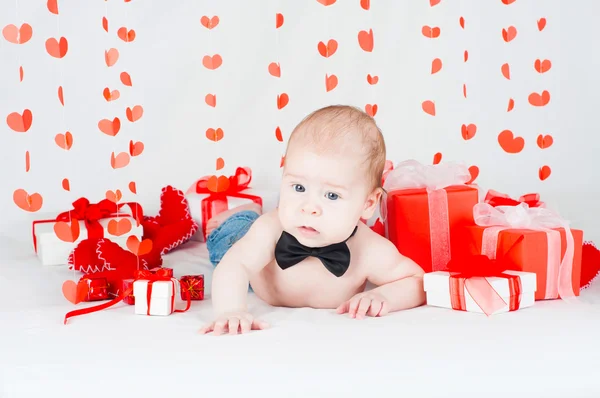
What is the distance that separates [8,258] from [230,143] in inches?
44.0

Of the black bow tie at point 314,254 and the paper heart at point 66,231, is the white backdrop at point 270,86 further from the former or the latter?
the black bow tie at point 314,254

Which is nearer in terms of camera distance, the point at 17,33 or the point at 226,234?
the point at 17,33

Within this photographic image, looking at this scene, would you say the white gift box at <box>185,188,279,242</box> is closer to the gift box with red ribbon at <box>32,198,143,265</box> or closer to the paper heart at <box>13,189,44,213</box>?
the gift box with red ribbon at <box>32,198,143,265</box>

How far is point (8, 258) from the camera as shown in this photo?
2.66 m

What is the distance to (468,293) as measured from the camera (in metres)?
1.94

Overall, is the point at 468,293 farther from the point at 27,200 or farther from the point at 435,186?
the point at 27,200

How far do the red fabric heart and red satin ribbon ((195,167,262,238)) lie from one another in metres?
1.10

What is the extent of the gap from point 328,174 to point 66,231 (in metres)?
0.77

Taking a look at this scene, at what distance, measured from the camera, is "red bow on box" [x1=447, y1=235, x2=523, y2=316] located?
1922 mm

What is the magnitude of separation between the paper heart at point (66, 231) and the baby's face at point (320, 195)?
24.6 inches

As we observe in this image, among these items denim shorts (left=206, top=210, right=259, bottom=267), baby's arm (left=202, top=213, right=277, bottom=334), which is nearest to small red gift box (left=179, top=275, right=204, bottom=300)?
baby's arm (left=202, top=213, right=277, bottom=334)

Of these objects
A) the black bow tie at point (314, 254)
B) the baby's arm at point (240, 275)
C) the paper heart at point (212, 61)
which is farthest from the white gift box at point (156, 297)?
the paper heart at point (212, 61)

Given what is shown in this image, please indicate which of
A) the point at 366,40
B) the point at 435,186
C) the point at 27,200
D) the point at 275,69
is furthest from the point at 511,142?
the point at 27,200

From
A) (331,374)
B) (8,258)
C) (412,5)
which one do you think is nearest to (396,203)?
(331,374)
